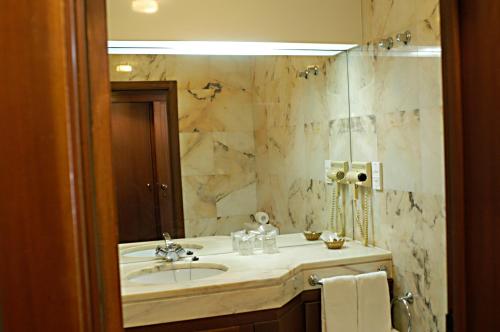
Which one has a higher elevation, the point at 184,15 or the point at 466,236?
the point at 184,15

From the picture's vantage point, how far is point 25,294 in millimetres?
457

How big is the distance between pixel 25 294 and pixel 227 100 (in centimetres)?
185

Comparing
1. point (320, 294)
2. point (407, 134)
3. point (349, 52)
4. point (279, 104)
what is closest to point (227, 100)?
point (279, 104)

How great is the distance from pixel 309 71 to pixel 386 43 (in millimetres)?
464

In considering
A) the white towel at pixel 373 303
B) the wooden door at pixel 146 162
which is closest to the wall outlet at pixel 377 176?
the white towel at pixel 373 303

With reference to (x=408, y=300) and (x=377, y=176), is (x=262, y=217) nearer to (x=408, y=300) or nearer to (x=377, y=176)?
(x=377, y=176)

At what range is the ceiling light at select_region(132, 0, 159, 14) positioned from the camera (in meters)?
1.90

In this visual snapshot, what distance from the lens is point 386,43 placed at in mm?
2031

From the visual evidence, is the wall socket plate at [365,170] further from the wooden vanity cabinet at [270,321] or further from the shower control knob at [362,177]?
the wooden vanity cabinet at [270,321]

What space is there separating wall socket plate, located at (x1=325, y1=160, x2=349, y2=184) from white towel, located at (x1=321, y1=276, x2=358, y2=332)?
600 millimetres

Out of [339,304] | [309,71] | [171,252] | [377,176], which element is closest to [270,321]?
[339,304]

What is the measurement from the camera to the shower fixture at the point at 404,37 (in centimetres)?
188

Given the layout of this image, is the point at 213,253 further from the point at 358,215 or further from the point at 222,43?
the point at 222,43

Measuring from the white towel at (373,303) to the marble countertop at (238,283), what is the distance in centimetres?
11
